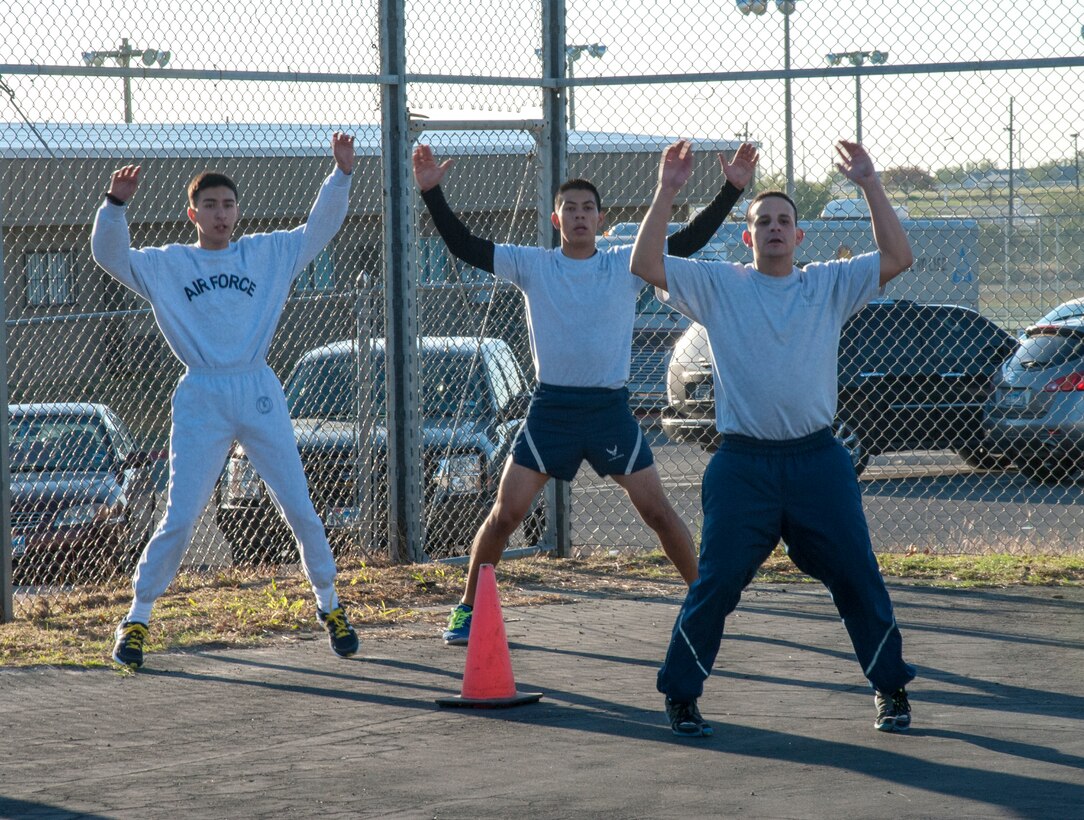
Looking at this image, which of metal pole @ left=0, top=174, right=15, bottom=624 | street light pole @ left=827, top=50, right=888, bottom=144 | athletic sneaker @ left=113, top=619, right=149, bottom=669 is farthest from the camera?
street light pole @ left=827, top=50, right=888, bottom=144

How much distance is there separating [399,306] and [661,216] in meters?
3.94

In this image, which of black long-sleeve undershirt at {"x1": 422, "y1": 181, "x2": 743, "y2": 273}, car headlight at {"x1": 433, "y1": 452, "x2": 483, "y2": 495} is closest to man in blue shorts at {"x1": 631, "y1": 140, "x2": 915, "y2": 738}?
black long-sleeve undershirt at {"x1": 422, "y1": 181, "x2": 743, "y2": 273}

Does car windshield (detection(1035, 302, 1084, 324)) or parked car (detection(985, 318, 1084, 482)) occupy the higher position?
car windshield (detection(1035, 302, 1084, 324))

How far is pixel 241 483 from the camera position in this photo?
9594 millimetres

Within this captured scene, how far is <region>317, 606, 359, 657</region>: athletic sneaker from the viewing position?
649 centimetres

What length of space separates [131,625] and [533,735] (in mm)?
1977

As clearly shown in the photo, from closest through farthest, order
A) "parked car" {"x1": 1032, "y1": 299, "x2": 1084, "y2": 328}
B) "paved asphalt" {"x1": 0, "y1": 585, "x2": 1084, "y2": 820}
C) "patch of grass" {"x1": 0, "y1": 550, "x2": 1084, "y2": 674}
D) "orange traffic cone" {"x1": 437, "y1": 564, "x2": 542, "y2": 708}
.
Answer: "paved asphalt" {"x1": 0, "y1": 585, "x2": 1084, "y2": 820} → "orange traffic cone" {"x1": 437, "y1": 564, "x2": 542, "y2": 708} → "patch of grass" {"x1": 0, "y1": 550, "x2": 1084, "y2": 674} → "parked car" {"x1": 1032, "y1": 299, "x2": 1084, "y2": 328}

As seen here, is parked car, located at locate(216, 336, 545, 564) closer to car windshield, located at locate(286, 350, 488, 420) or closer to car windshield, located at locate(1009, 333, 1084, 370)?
car windshield, located at locate(286, 350, 488, 420)

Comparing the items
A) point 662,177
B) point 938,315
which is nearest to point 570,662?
point 662,177

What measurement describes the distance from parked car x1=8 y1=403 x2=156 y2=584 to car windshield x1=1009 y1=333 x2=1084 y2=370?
21.8ft

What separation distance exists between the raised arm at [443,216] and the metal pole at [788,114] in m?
2.59

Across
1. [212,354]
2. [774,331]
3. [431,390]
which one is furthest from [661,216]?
[431,390]

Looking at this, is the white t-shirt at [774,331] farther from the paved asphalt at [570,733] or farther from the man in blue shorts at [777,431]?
the paved asphalt at [570,733]

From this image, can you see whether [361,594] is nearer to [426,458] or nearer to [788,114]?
[426,458]
